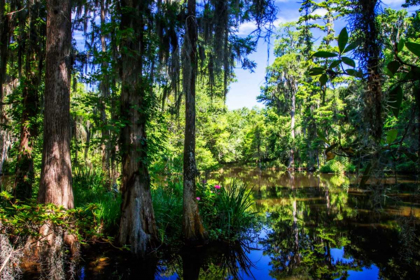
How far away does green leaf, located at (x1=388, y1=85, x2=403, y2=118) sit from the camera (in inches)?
40.8

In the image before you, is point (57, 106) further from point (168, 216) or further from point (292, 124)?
point (292, 124)

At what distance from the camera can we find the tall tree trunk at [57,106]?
4473 millimetres

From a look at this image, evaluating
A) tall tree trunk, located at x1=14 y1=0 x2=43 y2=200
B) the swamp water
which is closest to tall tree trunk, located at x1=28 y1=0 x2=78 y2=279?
the swamp water

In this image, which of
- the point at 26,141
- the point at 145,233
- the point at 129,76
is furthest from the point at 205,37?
the point at 26,141

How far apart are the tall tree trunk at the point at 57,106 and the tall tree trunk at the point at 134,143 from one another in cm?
99

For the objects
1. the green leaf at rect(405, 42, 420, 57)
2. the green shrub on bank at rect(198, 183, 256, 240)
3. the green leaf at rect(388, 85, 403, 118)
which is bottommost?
the green shrub on bank at rect(198, 183, 256, 240)

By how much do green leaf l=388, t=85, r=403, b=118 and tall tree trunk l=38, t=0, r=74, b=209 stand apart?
4789 mm

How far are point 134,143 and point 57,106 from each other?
4.79 feet

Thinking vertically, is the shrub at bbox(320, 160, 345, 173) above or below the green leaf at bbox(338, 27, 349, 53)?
below

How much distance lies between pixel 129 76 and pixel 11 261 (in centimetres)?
385

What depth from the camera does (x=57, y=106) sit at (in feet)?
14.9

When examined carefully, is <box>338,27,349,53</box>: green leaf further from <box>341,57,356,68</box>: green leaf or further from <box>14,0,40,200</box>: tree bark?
<box>14,0,40,200</box>: tree bark

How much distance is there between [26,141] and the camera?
260 inches

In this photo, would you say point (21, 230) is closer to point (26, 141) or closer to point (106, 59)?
Result: point (106, 59)
